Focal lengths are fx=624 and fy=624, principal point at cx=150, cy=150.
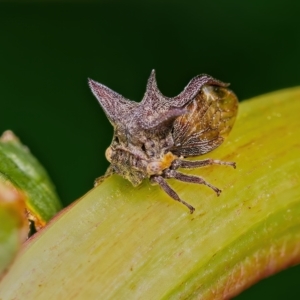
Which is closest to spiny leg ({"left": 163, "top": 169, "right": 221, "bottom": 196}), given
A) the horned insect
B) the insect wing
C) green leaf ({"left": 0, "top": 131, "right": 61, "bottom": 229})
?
the horned insect

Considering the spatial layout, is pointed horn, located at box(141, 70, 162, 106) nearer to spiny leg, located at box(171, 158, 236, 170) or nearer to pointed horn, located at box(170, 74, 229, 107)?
pointed horn, located at box(170, 74, 229, 107)

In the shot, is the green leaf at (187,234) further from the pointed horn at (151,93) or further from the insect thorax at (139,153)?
the pointed horn at (151,93)

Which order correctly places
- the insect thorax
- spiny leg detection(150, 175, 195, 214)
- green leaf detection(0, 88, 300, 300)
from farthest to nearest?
1. the insect thorax
2. spiny leg detection(150, 175, 195, 214)
3. green leaf detection(0, 88, 300, 300)

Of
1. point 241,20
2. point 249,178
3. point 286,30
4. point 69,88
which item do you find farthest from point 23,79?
point 249,178

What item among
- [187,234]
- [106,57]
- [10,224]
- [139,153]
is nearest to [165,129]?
[139,153]

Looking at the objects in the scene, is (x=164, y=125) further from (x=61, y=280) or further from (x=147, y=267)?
(x=61, y=280)

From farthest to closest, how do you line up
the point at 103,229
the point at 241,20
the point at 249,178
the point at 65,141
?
1. the point at 241,20
2. the point at 65,141
3. the point at 249,178
4. the point at 103,229

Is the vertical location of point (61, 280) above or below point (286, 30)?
above
